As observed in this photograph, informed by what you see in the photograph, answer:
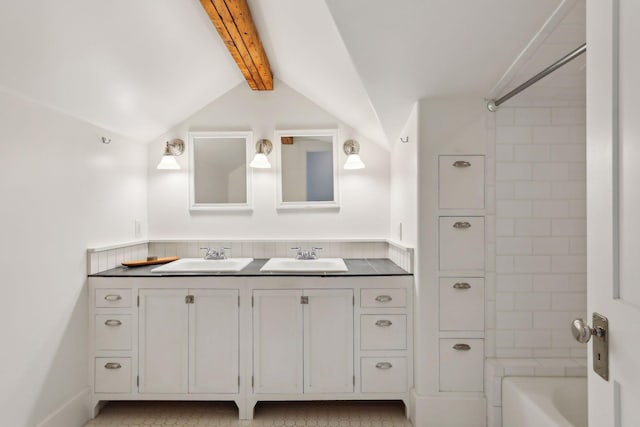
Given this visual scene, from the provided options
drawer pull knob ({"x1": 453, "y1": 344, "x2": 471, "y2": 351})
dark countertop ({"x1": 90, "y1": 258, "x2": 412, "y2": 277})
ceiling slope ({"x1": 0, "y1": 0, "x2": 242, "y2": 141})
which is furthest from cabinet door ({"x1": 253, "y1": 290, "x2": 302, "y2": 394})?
ceiling slope ({"x1": 0, "y1": 0, "x2": 242, "y2": 141})

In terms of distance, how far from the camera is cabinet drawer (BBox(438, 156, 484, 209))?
2.10m

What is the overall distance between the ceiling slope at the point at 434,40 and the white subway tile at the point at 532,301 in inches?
47.3

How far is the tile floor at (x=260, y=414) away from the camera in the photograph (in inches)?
86.5

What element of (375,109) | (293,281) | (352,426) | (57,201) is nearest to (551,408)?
(352,426)

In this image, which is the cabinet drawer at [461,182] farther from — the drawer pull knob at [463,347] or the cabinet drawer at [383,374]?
the cabinet drawer at [383,374]

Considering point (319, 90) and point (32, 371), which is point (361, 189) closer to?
point (319, 90)

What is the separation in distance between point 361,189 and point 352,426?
1738 millimetres

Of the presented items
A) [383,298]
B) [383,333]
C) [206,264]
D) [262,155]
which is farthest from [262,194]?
[383,333]

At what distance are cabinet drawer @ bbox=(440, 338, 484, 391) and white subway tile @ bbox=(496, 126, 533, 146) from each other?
1186mm

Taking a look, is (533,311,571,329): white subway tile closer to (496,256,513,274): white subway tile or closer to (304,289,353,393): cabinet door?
(496,256,513,274): white subway tile

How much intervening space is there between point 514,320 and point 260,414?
1677 millimetres

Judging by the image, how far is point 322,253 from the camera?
9.84 feet

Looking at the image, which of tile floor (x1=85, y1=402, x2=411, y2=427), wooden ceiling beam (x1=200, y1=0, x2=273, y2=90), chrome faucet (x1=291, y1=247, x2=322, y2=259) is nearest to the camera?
wooden ceiling beam (x1=200, y1=0, x2=273, y2=90)

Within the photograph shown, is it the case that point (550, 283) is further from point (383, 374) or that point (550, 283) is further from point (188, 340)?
point (188, 340)
